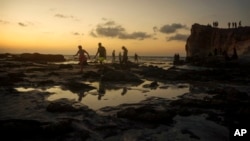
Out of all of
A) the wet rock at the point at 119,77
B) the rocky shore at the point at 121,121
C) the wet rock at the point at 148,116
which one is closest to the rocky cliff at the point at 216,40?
the wet rock at the point at 119,77

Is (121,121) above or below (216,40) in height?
below

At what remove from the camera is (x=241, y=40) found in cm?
7262

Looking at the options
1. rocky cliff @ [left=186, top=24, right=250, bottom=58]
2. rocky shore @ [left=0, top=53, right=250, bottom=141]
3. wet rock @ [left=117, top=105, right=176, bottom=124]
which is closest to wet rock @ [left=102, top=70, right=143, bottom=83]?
rocky shore @ [left=0, top=53, right=250, bottom=141]

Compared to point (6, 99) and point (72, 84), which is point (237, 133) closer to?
point (6, 99)

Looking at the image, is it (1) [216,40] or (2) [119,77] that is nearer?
(2) [119,77]

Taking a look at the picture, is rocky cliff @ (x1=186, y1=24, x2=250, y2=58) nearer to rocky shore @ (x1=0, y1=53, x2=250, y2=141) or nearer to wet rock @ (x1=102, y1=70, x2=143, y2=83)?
wet rock @ (x1=102, y1=70, x2=143, y2=83)

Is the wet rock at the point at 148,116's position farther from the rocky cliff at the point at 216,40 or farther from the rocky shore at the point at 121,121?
the rocky cliff at the point at 216,40

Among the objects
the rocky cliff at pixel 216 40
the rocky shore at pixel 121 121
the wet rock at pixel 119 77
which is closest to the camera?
the rocky shore at pixel 121 121

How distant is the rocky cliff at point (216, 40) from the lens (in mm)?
71812

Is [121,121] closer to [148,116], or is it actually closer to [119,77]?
[148,116]

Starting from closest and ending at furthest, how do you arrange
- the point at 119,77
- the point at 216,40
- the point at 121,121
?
the point at 121,121, the point at 119,77, the point at 216,40

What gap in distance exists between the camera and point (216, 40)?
88438 millimetres

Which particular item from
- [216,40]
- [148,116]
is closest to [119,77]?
[148,116]

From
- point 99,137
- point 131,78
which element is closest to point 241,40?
point 131,78
